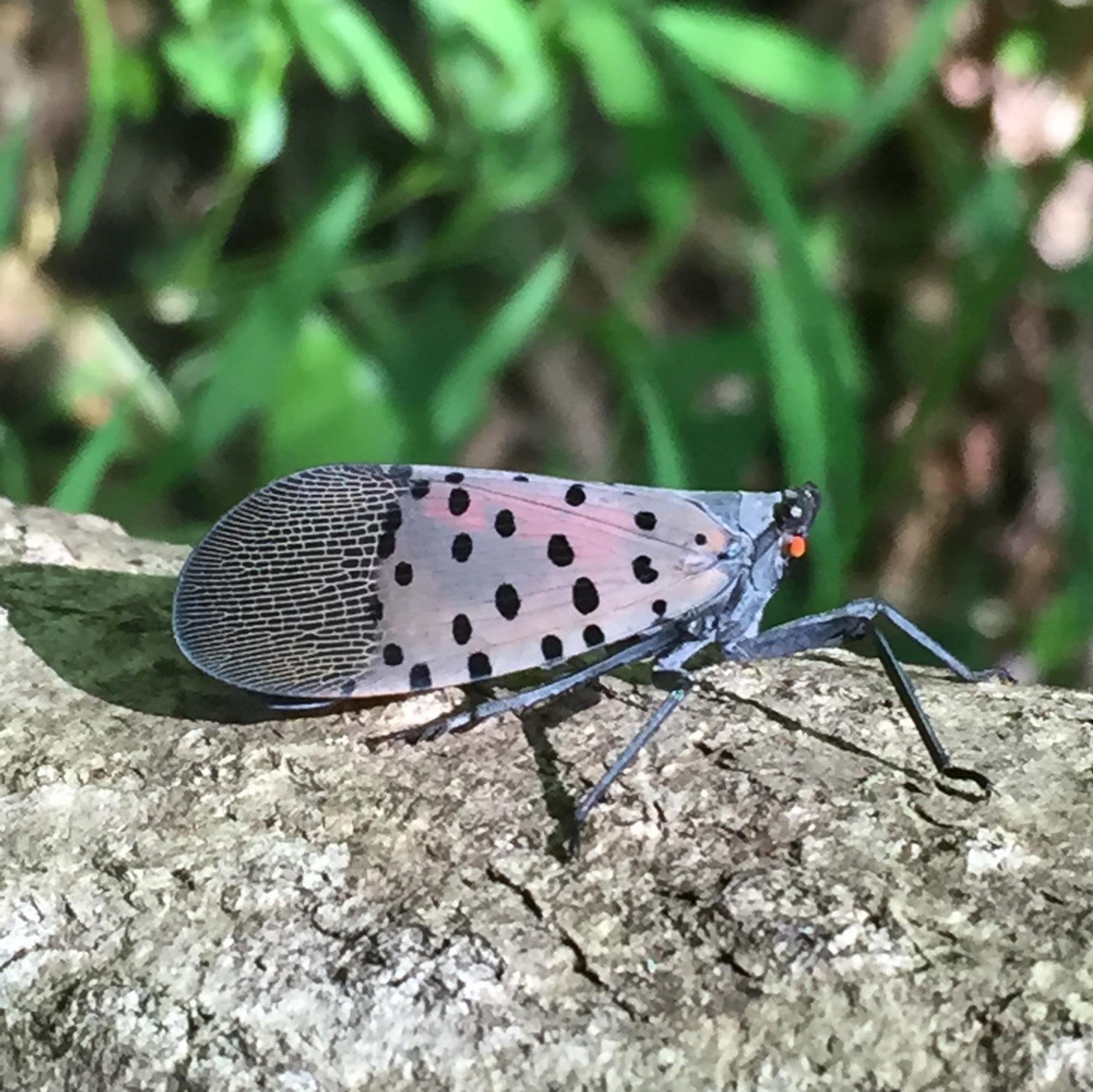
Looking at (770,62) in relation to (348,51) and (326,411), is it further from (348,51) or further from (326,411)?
(326,411)

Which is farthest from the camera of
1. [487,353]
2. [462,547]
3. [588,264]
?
[588,264]

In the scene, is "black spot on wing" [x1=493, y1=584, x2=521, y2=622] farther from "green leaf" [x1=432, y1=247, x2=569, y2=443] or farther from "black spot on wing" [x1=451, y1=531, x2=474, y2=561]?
"green leaf" [x1=432, y1=247, x2=569, y2=443]

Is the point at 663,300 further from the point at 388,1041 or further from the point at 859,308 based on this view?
the point at 388,1041

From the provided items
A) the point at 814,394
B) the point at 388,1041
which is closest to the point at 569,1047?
the point at 388,1041

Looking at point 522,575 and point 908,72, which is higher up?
point 908,72

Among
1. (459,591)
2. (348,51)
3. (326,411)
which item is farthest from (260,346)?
(459,591)

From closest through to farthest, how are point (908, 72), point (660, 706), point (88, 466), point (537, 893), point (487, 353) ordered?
1. point (537, 893)
2. point (660, 706)
3. point (88, 466)
4. point (487, 353)
5. point (908, 72)
